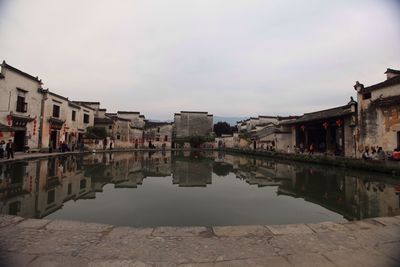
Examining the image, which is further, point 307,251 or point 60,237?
point 60,237

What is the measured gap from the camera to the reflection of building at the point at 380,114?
14594 millimetres

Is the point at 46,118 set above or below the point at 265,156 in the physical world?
above

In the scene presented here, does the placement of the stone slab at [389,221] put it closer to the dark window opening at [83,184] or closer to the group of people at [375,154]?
the dark window opening at [83,184]

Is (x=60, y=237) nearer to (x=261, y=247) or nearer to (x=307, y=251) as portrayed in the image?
(x=261, y=247)

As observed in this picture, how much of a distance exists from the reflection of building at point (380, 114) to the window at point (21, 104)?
2474cm

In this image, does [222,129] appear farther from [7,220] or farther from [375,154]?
[7,220]

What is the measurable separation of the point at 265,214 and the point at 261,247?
2.56 m

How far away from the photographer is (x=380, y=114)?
15.6 meters

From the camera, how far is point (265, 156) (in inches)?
1053

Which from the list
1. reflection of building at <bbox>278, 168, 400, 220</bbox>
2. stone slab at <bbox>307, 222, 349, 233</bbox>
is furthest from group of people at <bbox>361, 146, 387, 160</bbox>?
stone slab at <bbox>307, 222, 349, 233</bbox>

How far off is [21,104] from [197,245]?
22.0 meters

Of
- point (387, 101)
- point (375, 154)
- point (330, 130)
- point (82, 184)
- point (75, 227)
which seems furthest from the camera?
point (330, 130)

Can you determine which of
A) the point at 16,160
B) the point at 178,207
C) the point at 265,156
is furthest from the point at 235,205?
the point at 265,156

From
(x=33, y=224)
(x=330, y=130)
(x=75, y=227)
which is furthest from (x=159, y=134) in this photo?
Result: (x=75, y=227)
